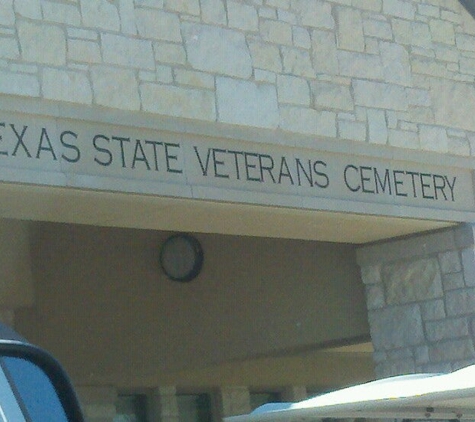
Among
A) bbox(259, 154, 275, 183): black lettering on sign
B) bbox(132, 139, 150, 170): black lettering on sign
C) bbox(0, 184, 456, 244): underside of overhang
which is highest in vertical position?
bbox(259, 154, 275, 183): black lettering on sign

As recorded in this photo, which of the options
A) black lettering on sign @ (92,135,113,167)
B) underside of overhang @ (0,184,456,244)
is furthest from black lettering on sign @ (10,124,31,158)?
black lettering on sign @ (92,135,113,167)

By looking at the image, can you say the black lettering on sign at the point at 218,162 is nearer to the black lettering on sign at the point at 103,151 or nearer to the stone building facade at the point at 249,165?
the stone building facade at the point at 249,165

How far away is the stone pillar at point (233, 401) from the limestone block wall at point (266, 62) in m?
4.35

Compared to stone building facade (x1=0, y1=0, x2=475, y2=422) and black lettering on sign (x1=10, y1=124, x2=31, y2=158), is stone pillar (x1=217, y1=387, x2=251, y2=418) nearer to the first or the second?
stone building facade (x1=0, y1=0, x2=475, y2=422)

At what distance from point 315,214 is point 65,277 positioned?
3380 mm

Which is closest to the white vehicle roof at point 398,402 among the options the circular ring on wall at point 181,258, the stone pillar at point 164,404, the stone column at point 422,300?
the stone column at point 422,300

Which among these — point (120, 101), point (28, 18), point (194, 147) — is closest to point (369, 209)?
point (194, 147)

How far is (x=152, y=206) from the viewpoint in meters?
8.12

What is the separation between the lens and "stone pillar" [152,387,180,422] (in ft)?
40.7

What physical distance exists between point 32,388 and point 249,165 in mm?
5485

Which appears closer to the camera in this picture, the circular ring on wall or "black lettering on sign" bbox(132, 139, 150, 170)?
"black lettering on sign" bbox(132, 139, 150, 170)

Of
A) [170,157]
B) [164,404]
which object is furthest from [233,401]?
[170,157]

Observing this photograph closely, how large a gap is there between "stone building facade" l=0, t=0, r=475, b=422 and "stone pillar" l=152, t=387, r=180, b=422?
0.06 ft

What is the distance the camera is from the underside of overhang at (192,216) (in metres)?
7.62
